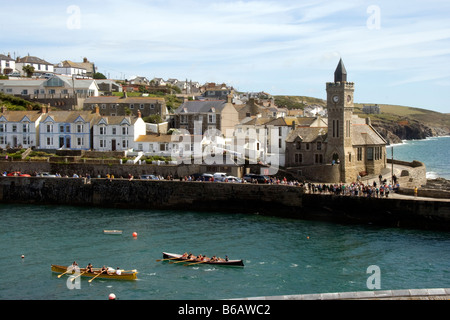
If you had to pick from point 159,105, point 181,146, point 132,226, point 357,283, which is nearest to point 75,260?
point 132,226

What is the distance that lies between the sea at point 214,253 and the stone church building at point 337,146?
437 inches

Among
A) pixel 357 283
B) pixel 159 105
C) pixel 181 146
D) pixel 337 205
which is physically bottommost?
pixel 357 283

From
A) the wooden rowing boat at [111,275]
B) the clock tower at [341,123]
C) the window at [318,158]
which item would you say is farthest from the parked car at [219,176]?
the wooden rowing boat at [111,275]

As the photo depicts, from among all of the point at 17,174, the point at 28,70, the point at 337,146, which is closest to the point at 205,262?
the point at 337,146

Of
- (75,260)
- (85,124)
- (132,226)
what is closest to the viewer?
(75,260)

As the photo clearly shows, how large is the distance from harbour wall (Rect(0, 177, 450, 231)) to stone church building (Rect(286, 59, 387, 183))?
26.9 ft

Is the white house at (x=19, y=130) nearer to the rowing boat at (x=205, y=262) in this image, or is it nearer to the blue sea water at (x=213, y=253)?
the blue sea water at (x=213, y=253)

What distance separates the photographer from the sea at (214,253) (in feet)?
104

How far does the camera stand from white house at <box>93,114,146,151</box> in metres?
73.4

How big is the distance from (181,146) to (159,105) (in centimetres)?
2211

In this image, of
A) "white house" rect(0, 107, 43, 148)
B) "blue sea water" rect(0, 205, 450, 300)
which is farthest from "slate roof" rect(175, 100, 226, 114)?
"blue sea water" rect(0, 205, 450, 300)
